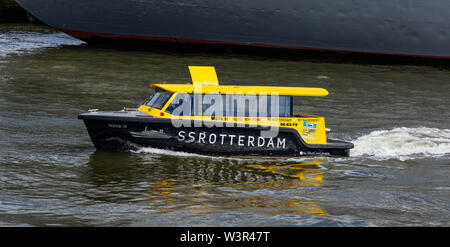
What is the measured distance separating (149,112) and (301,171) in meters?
3.82

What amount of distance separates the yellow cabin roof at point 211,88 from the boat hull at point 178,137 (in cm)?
84

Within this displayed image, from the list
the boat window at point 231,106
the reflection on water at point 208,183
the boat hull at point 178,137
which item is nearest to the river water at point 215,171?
the reflection on water at point 208,183

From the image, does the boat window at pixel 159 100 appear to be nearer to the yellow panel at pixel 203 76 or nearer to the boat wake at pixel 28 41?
the yellow panel at pixel 203 76

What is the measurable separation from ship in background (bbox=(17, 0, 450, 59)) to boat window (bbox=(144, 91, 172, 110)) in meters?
22.0

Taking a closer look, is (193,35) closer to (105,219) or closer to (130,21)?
(130,21)

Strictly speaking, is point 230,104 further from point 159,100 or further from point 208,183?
point 208,183

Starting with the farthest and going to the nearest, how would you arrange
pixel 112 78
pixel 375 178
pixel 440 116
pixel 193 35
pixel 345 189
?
1. pixel 193 35
2. pixel 112 78
3. pixel 440 116
4. pixel 375 178
5. pixel 345 189

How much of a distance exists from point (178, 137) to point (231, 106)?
1.48m

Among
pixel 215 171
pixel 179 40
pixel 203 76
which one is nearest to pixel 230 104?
pixel 203 76

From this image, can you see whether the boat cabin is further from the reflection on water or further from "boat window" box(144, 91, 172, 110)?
the reflection on water

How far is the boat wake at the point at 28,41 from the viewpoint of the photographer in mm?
35281

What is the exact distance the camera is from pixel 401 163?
16547mm

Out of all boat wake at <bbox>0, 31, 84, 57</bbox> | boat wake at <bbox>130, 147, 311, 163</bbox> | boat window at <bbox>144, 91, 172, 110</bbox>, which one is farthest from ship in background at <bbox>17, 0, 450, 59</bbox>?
boat window at <bbox>144, 91, 172, 110</bbox>
